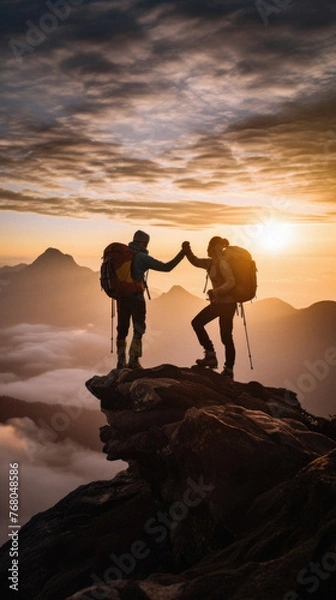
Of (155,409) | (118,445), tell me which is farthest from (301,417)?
(118,445)

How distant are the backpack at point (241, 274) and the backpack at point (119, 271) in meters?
3.12

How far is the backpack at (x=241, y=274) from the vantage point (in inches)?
592

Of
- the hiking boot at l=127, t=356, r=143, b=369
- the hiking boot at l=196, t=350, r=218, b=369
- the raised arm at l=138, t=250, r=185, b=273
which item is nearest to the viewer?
the raised arm at l=138, t=250, r=185, b=273

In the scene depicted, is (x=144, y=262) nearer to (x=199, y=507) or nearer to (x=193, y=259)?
(x=193, y=259)

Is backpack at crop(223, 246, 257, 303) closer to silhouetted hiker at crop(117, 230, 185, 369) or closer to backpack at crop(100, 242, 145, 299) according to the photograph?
silhouetted hiker at crop(117, 230, 185, 369)

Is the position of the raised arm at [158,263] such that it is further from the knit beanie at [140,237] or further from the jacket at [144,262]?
the knit beanie at [140,237]

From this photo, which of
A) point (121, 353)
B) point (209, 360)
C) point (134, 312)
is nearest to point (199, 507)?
point (209, 360)

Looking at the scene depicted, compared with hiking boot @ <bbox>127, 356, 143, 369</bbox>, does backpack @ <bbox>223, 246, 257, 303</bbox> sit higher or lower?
higher

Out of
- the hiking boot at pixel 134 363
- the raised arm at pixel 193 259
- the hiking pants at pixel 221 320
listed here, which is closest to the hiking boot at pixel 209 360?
the hiking pants at pixel 221 320

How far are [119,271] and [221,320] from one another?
3.82 meters

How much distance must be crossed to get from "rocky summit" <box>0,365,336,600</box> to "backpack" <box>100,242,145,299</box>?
307 centimetres

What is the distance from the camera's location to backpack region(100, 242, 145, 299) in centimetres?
1542

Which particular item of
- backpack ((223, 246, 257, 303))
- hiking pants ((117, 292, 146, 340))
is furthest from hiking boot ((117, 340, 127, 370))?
backpack ((223, 246, 257, 303))

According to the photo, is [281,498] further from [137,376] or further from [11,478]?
[11,478]
